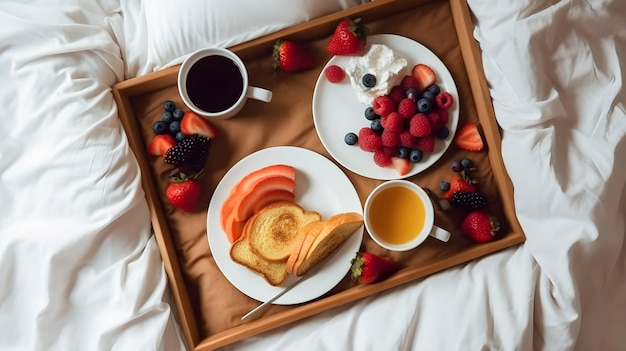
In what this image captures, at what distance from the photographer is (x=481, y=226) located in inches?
39.8

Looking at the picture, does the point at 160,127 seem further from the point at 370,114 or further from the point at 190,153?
the point at 370,114

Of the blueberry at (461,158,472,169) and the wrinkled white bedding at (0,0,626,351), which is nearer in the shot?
the wrinkled white bedding at (0,0,626,351)

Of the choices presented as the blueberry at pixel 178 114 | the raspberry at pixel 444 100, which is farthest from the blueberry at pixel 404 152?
the blueberry at pixel 178 114

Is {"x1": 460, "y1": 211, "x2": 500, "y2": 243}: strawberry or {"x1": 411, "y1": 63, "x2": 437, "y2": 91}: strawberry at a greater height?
{"x1": 411, "y1": 63, "x2": 437, "y2": 91}: strawberry

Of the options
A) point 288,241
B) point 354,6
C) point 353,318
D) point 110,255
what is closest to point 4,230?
point 110,255

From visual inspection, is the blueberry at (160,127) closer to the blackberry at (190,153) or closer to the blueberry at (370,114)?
the blackberry at (190,153)

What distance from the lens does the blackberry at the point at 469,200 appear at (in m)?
1.01

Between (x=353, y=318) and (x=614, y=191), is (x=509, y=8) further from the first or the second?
(x=353, y=318)

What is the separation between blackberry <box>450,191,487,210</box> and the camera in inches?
39.9

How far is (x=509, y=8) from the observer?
0.97 m

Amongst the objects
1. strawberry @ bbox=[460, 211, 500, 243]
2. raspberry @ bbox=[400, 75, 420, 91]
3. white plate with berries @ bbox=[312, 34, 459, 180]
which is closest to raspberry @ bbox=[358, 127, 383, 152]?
white plate with berries @ bbox=[312, 34, 459, 180]

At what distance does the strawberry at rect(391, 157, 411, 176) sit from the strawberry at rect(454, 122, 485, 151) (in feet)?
0.34

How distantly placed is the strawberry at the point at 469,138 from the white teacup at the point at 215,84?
36 centimetres

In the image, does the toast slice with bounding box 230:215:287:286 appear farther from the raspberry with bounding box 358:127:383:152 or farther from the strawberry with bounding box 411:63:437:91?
the strawberry with bounding box 411:63:437:91
